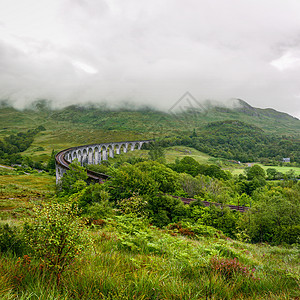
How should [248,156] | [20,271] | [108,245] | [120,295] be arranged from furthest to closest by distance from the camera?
1. [248,156]
2. [108,245]
3. [20,271]
4. [120,295]

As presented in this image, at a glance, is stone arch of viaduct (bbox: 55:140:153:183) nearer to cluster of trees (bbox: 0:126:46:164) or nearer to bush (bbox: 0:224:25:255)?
cluster of trees (bbox: 0:126:46:164)

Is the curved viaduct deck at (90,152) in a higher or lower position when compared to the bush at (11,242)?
lower

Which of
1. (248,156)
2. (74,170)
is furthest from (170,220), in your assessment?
(248,156)

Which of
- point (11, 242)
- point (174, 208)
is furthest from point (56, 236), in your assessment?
point (174, 208)

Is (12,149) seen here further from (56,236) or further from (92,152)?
(56,236)

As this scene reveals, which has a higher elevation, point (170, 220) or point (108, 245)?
point (108, 245)

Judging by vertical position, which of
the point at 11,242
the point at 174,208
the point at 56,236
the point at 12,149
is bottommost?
the point at 12,149

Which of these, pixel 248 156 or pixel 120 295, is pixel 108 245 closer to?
pixel 120 295

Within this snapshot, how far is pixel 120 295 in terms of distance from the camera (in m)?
3.04

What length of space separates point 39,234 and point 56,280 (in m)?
0.83

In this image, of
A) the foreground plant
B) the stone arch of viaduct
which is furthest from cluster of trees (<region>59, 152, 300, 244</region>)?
the stone arch of viaduct

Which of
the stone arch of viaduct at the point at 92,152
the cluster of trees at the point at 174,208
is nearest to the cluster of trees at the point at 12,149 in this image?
the stone arch of viaduct at the point at 92,152

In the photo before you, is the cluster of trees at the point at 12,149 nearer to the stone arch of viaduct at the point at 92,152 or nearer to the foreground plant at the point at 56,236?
the stone arch of viaduct at the point at 92,152

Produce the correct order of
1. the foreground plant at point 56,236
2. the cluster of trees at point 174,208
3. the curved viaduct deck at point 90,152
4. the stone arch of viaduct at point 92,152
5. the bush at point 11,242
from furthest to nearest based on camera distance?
the stone arch of viaduct at point 92,152
the curved viaduct deck at point 90,152
the cluster of trees at point 174,208
the bush at point 11,242
the foreground plant at point 56,236
